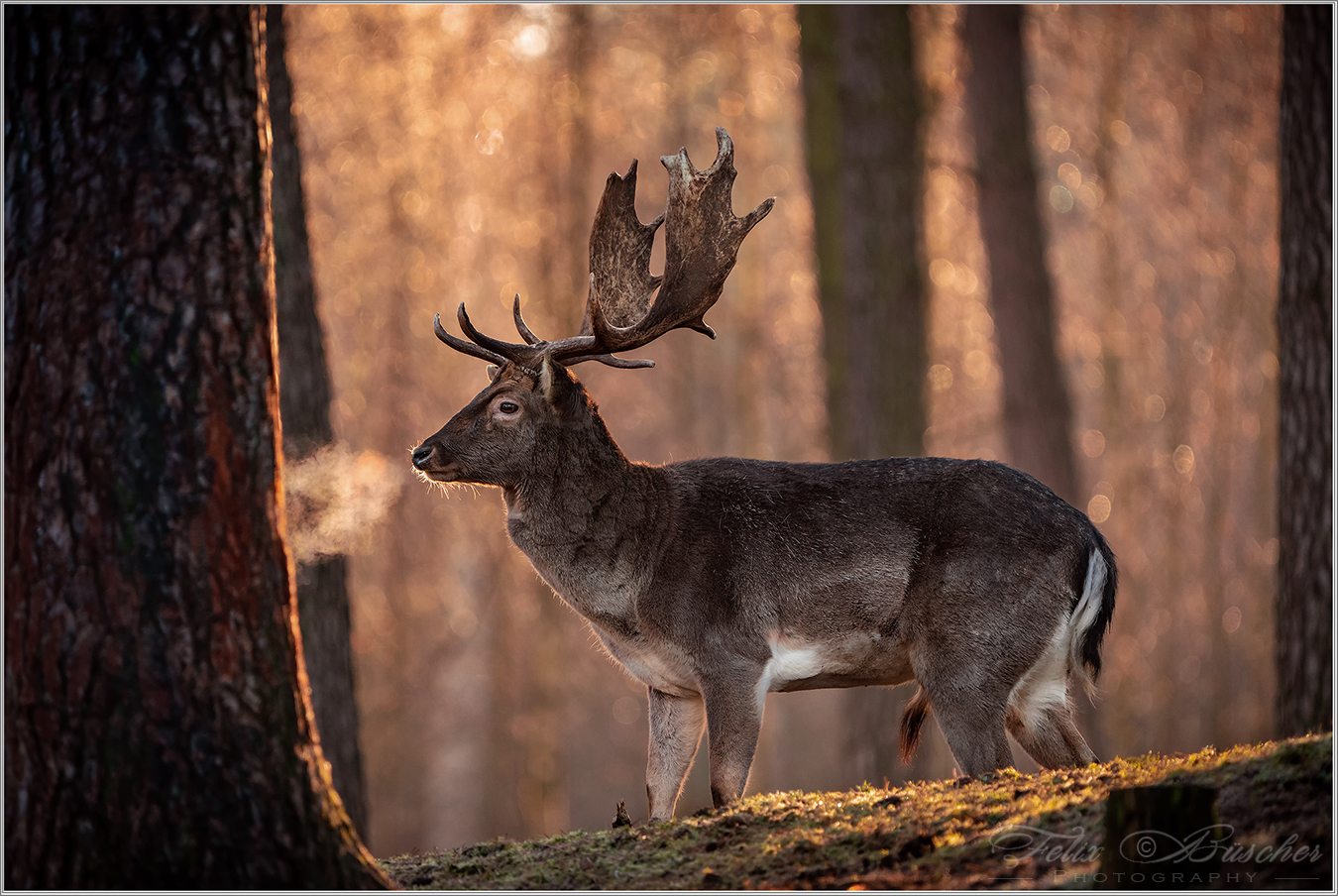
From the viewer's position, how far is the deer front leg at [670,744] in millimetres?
6688

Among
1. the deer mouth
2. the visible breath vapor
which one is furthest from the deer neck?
the visible breath vapor

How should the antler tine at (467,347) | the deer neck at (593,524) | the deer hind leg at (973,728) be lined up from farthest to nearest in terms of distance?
the antler tine at (467,347) < the deer neck at (593,524) < the deer hind leg at (973,728)

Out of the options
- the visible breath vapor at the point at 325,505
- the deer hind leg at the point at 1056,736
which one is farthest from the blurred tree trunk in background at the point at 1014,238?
the visible breath vapor at the point at 325,505

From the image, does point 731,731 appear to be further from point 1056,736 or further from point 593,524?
point 1056,736

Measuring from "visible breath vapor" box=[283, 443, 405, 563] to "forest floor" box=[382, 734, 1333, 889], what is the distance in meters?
2.98

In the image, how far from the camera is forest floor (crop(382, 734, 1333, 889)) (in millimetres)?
3809

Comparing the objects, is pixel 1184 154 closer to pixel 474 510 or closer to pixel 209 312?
pixel 474 510

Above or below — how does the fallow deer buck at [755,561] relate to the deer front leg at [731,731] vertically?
above

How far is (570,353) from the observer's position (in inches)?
275

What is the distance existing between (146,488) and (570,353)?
10.5 feet

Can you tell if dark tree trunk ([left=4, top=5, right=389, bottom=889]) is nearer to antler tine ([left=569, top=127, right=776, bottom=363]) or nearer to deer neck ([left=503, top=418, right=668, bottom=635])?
deer neck ([left=503, top=418, right=668, bottom=635])

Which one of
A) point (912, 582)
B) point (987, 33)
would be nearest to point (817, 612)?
point (912, 582)

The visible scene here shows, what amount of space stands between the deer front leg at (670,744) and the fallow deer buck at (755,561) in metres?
0.01

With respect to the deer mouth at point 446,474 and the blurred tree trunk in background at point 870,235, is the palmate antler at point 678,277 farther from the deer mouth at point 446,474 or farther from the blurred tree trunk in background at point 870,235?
the blurred tree trunk in background at point 870,235
